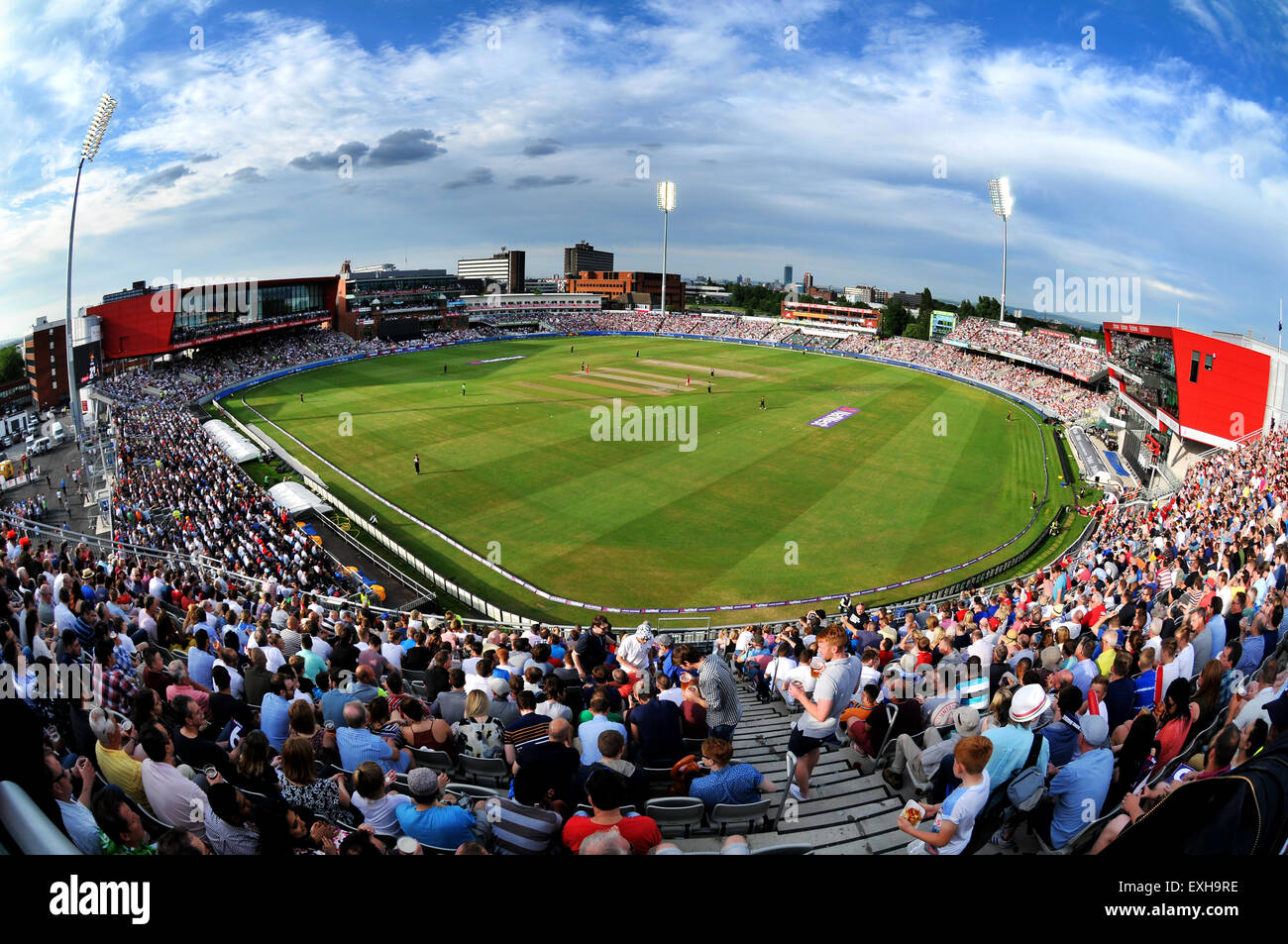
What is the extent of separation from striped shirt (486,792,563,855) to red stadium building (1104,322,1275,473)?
1480 inches

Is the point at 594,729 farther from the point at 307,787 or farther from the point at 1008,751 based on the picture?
the point at 1008,751

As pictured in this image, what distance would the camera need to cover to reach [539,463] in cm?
3631

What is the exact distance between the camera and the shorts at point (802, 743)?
6227mm

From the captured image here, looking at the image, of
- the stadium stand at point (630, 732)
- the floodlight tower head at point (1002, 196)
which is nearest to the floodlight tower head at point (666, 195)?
the floodlight tower head at point (1002, 196)

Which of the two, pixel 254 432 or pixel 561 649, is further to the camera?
pixel 254 432

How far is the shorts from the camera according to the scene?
623cm

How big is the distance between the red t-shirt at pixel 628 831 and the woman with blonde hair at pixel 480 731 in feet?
7.76

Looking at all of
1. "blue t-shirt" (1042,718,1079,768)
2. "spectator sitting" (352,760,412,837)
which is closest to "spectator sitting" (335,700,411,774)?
"spectator sitting" (352,760,412,837)

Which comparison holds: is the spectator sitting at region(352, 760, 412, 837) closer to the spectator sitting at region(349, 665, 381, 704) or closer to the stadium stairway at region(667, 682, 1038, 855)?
the stadium stairway at region(667, 682, 1038, 855)

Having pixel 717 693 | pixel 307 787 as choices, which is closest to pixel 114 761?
pixel 307 787

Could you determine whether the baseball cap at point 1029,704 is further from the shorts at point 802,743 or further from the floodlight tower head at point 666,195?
the floodlight tower head at point 666,195

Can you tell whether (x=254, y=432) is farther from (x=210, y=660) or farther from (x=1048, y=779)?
(x=1048, y=779)
